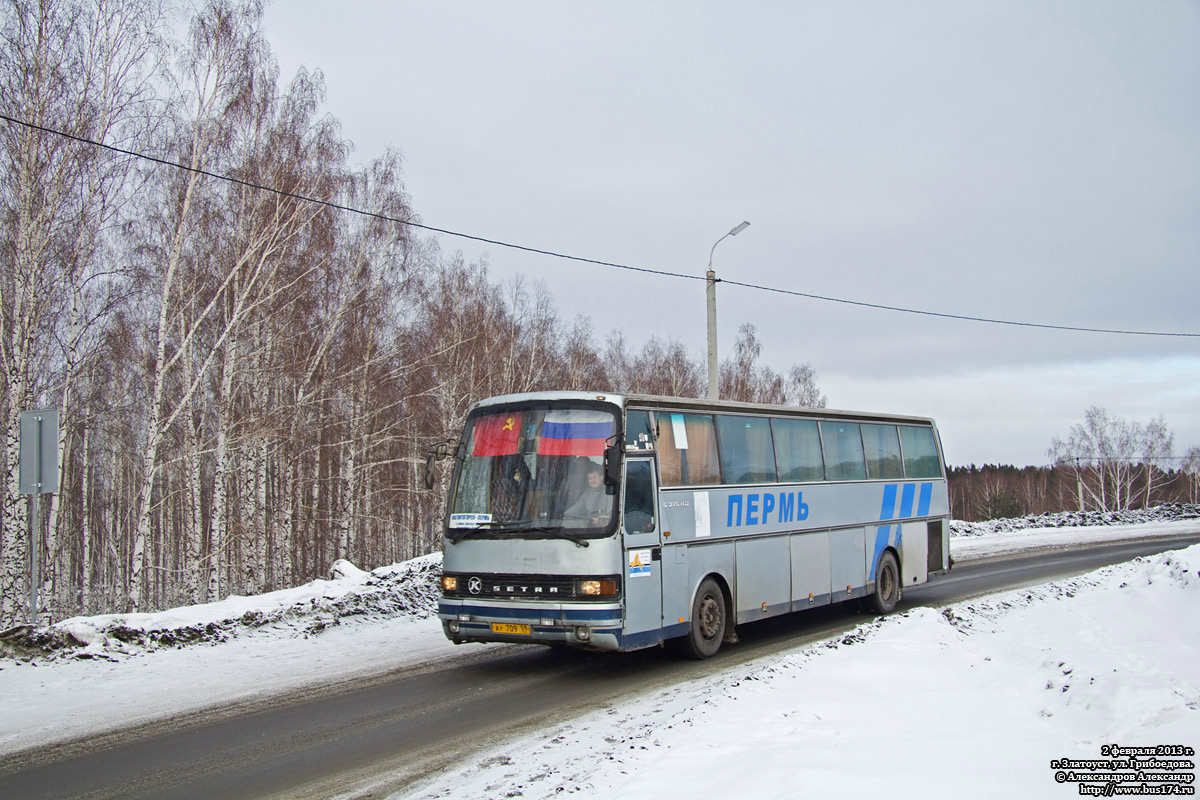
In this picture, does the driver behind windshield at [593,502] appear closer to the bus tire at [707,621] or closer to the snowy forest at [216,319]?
the bus tire at [707,621]

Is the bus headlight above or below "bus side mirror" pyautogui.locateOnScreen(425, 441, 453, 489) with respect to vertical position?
below

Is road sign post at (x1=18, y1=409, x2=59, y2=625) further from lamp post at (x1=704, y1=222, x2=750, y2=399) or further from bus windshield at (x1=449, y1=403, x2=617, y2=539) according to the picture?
lamp post at (x1=704, y1=222, x2=750, y2=399)

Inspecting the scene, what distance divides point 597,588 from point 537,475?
4.48 feet

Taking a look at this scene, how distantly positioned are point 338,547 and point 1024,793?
25268mm

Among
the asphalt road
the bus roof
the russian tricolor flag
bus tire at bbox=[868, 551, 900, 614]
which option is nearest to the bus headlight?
the asphalt road

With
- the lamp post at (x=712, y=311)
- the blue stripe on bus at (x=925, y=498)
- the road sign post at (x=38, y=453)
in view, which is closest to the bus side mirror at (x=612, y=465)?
the road sign post at (x=38, y=453)

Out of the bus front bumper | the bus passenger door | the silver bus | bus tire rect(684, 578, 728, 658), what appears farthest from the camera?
bus tire rect(684, 578, 728, 658)

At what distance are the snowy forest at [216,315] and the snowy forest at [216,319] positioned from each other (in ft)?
0.24

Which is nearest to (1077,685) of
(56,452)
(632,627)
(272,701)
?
(632,627)

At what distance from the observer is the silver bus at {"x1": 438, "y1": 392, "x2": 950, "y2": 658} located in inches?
359

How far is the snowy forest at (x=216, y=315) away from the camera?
58.2 feet

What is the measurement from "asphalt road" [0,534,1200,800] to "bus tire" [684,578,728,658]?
0.16m

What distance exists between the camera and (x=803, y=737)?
19.6 feet

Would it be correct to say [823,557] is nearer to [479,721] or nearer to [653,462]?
[653,462]
